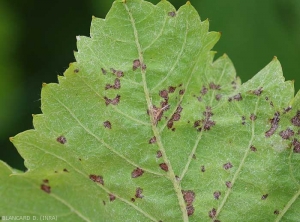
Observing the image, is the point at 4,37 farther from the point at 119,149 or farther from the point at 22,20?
the point at 119,149

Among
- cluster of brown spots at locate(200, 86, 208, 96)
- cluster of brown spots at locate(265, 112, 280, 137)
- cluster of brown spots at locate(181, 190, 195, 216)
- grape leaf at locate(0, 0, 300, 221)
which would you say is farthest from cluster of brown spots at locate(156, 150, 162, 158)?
cluster of brown spots at locate(265, 112, 280, 137)

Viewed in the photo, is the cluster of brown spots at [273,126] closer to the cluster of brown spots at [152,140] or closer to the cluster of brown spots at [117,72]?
the cluster of brown spots at [152,140]

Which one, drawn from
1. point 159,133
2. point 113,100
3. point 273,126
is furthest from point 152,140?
point 273,126

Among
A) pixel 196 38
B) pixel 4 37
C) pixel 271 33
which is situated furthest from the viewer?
pixel 4 37

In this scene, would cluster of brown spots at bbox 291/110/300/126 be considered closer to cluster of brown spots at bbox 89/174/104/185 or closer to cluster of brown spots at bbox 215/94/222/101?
cluster of brown spots at bbox 215/94/222/101

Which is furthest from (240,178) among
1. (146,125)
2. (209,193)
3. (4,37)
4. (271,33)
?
(4,37)

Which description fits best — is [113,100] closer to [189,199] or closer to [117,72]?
[117,72]

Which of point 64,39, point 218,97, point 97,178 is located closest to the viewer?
point 97,178
